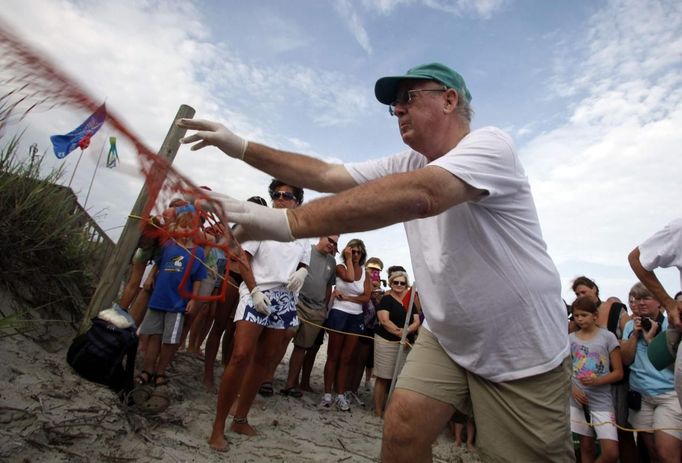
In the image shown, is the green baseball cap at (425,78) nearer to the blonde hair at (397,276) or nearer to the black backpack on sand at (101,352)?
the black backpack on sand at (101,352)

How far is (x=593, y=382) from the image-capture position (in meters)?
4.33

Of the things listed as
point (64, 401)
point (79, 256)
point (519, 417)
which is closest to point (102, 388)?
point (64, 401)

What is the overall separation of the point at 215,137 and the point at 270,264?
186cm

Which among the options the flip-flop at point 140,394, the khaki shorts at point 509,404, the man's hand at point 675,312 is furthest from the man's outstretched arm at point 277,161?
the flip-flop at point 140,394

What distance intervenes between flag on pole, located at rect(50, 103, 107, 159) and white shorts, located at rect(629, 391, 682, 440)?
16.7 ft

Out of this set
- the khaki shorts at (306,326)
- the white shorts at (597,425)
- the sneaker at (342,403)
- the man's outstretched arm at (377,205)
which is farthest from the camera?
the khaki shorts at (306,326)

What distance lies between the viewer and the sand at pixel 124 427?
2.72 meters

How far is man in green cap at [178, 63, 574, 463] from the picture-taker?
1.92 m

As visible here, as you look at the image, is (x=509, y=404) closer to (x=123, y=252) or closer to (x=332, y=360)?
(x=123, y=252)

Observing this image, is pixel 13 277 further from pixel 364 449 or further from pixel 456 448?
pixel 456 448

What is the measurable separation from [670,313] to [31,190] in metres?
5.50

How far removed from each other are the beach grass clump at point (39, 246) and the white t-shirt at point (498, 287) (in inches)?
139

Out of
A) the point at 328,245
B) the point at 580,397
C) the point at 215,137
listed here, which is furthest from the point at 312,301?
the point at 215,137

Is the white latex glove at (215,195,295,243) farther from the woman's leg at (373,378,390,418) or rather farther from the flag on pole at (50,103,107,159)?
the woman's leg at (373,378,390,418)
